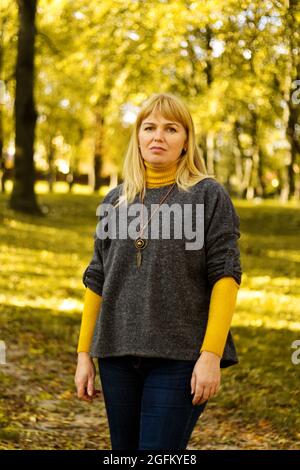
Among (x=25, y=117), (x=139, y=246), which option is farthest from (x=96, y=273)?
(x=25, y=117)

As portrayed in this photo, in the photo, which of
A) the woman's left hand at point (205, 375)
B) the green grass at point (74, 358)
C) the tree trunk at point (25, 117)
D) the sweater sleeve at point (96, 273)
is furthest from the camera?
the tree trunk at point (25, 117)

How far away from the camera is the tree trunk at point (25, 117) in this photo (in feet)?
75.0

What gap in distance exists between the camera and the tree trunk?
22859 millimetres

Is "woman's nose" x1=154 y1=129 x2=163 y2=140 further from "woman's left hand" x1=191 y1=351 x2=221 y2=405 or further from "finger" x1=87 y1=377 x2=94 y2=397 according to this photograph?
"finger" x1=87 y1=377 x2=94 y2=397

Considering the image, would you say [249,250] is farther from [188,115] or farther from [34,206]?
[188,115]

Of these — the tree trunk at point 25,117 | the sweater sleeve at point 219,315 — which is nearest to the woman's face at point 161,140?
the sweater sleeve at point 219,315


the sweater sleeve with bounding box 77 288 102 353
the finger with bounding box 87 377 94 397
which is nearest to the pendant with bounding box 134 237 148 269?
the sweater sleeve with bounding box 77 288 102 353

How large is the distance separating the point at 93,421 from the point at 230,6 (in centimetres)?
492

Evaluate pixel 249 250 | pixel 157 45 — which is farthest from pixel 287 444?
pixel 249 250

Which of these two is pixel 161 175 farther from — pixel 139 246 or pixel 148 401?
pixel 148 401

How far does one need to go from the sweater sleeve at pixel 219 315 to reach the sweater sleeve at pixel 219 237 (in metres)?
0.04

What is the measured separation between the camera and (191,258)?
3.23 meters

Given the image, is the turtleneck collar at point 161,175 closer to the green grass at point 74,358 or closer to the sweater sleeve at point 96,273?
the sweater sleeve at point 96,273

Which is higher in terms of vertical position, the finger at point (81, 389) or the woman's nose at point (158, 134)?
the woman's nose at point (158, 134)
